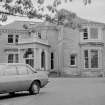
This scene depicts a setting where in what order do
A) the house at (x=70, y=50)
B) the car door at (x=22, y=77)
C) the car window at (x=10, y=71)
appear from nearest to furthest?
the car window at (x=10, y=71)
the car door at (x=22, y=77)
the house at (x=70, y=50)

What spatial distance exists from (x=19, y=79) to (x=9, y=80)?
702 millimetres

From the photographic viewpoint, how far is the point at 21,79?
1659cm

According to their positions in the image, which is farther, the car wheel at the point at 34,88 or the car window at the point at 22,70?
the car wheel at the point at 34,88

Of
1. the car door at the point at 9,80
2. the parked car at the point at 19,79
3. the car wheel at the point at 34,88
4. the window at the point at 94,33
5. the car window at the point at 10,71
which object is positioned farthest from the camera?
the window at the point at 94,33

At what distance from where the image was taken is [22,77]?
54.9ft

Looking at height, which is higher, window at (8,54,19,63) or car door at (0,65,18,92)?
window at (8,54,19,63)

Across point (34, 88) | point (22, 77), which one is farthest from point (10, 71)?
point (34, 88)

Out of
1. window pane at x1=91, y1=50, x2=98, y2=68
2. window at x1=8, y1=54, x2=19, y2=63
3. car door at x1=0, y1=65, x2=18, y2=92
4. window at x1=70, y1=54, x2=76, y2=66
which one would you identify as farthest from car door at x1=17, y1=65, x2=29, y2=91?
window at x1=8, y1=54, x2=19, y2=63

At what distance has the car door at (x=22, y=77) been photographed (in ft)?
54.3

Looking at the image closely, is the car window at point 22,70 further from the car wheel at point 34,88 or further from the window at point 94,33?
the window at point 94,33

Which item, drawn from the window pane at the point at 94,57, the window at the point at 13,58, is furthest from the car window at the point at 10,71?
the window at the point at 13,58

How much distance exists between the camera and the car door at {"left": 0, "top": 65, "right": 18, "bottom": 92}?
1561cm

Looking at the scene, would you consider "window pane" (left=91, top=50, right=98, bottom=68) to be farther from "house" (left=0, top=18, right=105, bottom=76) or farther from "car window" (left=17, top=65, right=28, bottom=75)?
"car window" (left=17, top=65, right=28, bottom=75)

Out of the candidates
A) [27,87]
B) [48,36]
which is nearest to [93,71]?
[48,36]
